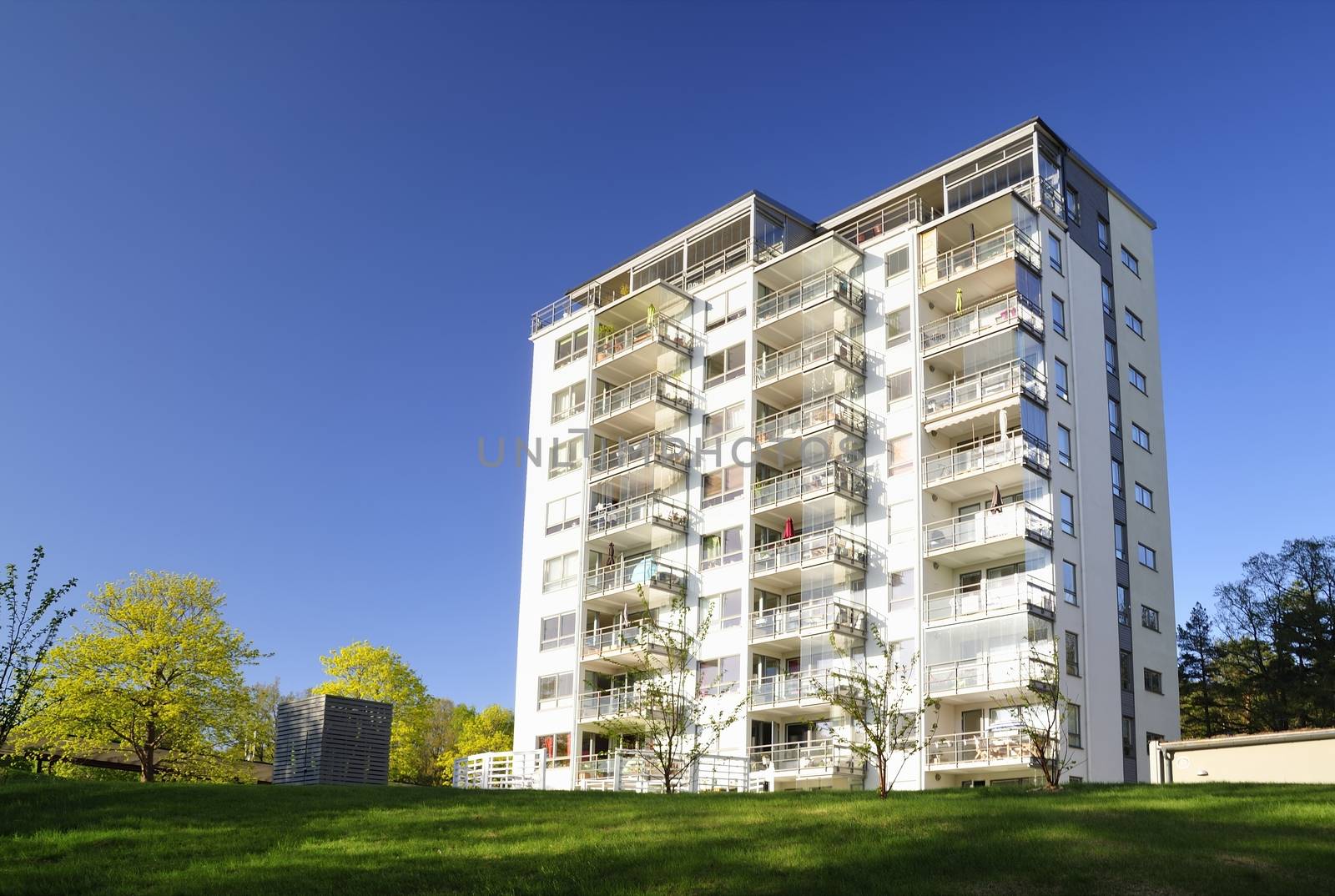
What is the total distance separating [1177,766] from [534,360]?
37188mm

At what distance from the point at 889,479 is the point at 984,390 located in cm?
492

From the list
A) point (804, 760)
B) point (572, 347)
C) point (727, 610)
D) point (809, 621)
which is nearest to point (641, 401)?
point (572, 347)

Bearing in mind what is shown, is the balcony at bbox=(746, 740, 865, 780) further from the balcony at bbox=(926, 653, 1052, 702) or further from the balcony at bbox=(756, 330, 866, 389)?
the balcony at bbox=(756, 330, 866, 389)

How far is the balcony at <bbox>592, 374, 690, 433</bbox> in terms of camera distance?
55250mm

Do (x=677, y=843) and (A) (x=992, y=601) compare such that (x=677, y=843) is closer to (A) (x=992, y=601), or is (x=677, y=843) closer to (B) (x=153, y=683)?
(A) (x=992, y=601)

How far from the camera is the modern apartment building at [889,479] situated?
44.0 meters

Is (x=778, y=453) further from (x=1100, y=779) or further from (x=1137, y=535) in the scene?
(x=1100, y=779)

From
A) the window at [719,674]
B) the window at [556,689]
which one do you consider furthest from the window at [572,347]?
the window at [719,674]

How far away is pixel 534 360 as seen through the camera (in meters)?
63.9

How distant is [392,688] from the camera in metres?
73.2

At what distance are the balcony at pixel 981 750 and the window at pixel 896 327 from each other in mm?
15149

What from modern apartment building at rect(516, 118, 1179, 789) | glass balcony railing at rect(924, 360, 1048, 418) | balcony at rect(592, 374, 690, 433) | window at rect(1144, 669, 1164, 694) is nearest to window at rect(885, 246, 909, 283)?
modern apartment building at rect(516, 118, 1179, 789)

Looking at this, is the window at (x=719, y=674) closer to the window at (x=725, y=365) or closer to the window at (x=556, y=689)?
the window at (x=556, y=689)

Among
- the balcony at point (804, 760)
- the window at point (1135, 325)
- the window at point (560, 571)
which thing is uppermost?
the window at point (1135, 325)
